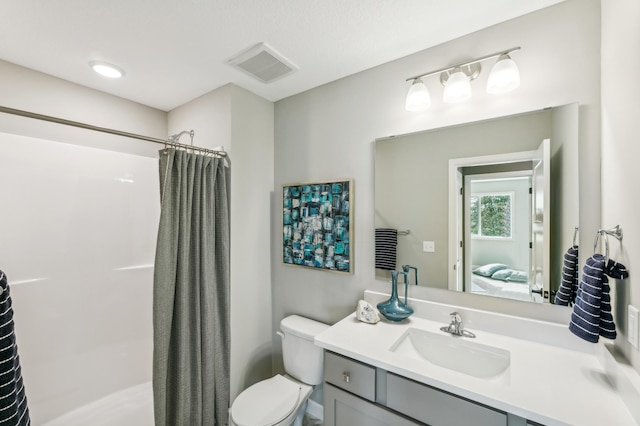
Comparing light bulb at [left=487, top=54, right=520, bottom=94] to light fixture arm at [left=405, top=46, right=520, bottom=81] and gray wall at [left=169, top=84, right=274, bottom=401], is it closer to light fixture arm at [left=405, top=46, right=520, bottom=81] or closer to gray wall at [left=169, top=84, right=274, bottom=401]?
light fixture arm at [left=405, top=46, right=520, bottom=81]

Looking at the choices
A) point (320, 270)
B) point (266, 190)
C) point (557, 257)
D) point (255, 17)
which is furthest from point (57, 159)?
point (557, 257)

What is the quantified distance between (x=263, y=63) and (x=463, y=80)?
1169mm

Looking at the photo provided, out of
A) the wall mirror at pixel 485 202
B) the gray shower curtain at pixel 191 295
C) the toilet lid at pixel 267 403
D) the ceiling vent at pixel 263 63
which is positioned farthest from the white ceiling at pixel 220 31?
the toilet lid at pixel 267 403

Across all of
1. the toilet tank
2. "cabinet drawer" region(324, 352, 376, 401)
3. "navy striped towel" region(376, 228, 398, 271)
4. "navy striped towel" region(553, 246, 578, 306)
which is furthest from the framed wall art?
"navy striped towel" region(553, 246, 578, 306)

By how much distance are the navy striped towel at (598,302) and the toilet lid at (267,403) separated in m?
1.46

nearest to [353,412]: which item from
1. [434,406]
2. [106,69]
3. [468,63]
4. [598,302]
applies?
[434,406]

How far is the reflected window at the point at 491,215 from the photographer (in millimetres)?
1307

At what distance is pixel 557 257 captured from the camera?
3.92 ft

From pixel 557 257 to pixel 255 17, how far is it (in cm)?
182

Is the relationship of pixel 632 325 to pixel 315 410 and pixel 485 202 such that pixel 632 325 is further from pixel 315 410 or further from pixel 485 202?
pixel 315 410

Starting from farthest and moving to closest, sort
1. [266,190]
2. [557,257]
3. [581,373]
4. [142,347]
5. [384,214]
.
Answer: [266,190] → [142,347] → [384,214] → [557,257] → [581,373]

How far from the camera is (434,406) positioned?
0.98m

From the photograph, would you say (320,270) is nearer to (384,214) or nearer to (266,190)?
(384,214)

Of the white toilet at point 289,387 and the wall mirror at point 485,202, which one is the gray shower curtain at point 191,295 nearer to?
the white toilet at point 289,387
